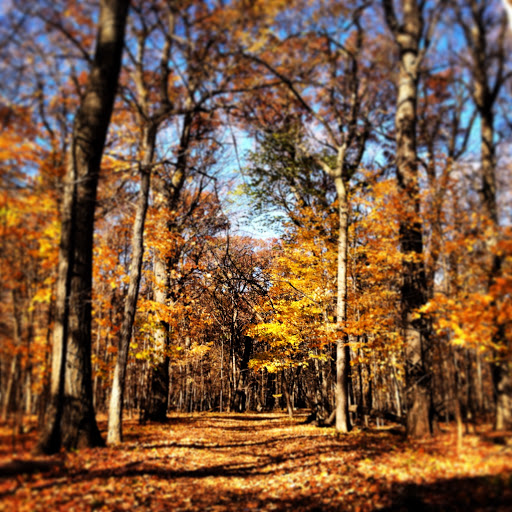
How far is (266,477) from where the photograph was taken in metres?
6.71

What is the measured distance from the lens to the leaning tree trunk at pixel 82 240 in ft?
22.1

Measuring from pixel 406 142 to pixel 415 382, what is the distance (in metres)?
6.38

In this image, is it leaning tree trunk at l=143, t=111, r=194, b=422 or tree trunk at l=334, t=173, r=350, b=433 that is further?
leaning tree trunk at l=143, t=111, r=194, b=422

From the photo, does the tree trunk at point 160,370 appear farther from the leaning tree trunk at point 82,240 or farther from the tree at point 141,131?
the leaning tree trunk at point 82,240

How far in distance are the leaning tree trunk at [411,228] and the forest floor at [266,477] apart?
0.79 metres

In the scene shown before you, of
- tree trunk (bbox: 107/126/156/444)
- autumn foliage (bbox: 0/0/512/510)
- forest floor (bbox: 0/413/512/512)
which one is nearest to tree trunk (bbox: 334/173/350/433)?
autumn foliage (bbox: 0/0/512/510)

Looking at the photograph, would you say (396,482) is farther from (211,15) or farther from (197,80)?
(211,15)

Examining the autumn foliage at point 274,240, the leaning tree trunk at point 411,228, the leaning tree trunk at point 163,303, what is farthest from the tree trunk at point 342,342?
the leaning tree trunk at point 163,303

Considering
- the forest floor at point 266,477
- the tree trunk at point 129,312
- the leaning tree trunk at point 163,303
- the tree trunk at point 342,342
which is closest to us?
the forest floor at point 266,477

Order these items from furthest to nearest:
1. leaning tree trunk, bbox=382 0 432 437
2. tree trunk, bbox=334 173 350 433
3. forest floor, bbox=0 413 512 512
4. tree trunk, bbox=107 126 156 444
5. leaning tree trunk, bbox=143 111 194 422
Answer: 1. leaning tree trunk, bbox=143 111 194 422
2. tree trunk, bbox=334 173 350 433
3. leaning tree trunk, bbox=382 0 432 437
4. tree trunk, bbox=107 126 156 444
5. forest floor, bbox=0 413 512 512

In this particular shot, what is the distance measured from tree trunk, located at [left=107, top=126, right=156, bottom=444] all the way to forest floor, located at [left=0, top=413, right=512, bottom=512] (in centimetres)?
62

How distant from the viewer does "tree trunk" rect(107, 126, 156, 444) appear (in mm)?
8000

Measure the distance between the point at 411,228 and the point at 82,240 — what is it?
800 cm

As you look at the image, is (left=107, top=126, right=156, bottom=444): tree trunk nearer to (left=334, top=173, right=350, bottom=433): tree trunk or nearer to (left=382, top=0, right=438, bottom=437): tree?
(left=334, top=173, right=350, bottom=433): tree trunk
